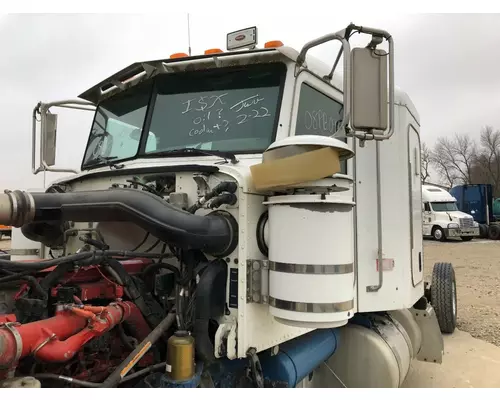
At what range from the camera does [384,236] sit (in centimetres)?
368

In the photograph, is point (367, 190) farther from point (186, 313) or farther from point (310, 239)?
point (186, 313)

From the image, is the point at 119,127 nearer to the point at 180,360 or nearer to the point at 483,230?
the point at 180,360

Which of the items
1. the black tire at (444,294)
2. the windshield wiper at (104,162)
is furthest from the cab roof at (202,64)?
the black tire at (444,294)

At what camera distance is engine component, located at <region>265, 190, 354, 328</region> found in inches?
90.9

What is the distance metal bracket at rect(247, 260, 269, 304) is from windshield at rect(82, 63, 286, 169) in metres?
0.87

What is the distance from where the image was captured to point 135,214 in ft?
7.64

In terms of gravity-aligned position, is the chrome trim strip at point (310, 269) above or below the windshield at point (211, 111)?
below

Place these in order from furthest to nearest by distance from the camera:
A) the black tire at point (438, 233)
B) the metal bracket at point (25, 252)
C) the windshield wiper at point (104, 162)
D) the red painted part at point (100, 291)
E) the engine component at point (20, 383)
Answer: the black tire at point (438, 233), the metal bracket at point (25, 252), the windshield wiper at point (104, 162), the red painted part at point (100, 291), the engine component at point (20, 383)

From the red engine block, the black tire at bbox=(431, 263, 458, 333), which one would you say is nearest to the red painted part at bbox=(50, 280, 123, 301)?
the red engine block

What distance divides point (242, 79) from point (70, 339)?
2.07 meters

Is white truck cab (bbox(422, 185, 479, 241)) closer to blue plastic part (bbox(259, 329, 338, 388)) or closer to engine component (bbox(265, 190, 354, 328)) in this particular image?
blue plastic part (bbox(259, 329, 338, 388))

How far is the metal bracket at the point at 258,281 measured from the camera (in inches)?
96.6

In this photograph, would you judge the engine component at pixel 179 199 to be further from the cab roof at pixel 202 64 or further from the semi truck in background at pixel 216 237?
the cab roof at pixel 202 64

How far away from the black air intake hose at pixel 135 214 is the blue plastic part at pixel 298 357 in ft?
2.89
